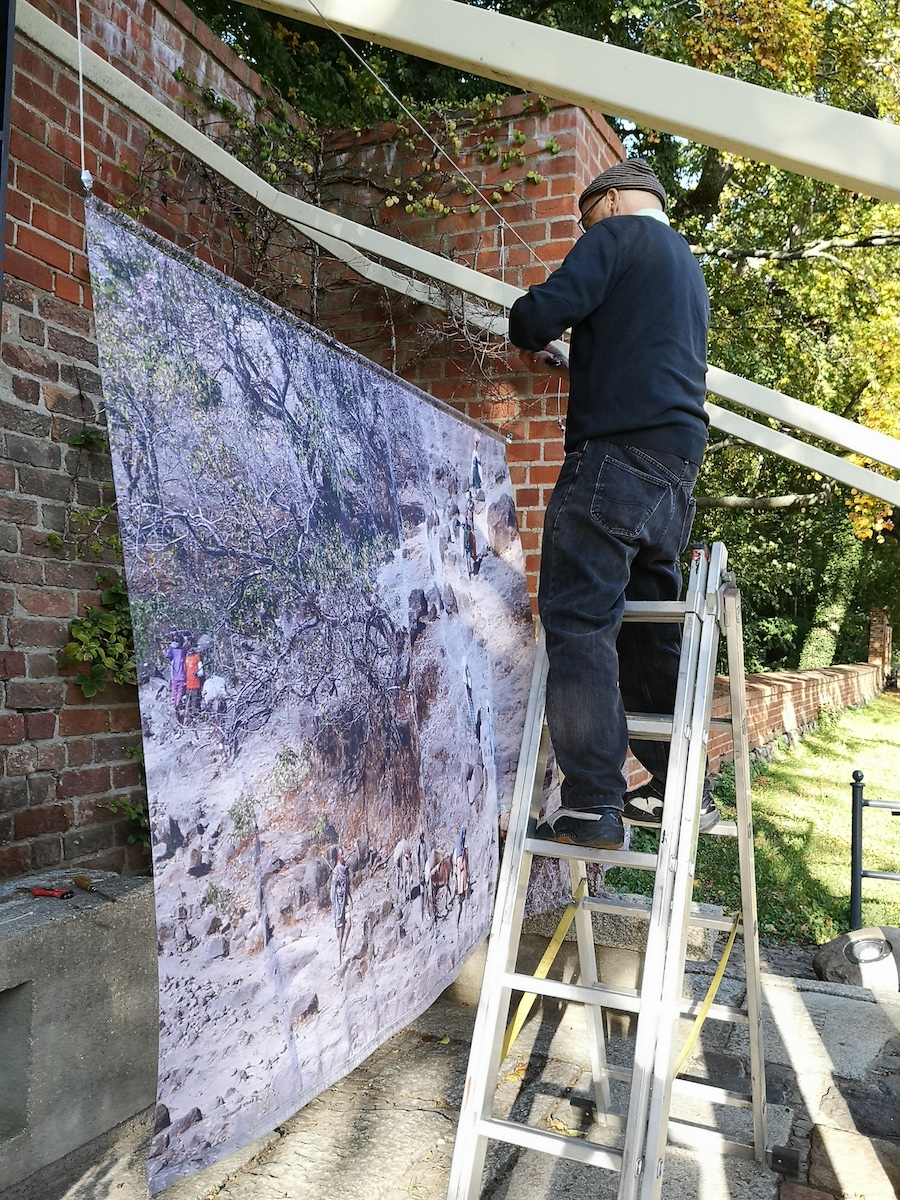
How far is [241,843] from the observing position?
1.77 meters

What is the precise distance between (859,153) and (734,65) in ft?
30.0

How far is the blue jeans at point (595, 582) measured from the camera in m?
2.34

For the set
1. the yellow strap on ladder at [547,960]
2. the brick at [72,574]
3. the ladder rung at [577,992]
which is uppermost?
the brick at [72,574]

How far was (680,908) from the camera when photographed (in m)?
2.16

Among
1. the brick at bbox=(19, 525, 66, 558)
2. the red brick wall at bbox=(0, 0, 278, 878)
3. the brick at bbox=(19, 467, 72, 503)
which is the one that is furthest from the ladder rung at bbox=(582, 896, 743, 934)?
the brick at bbox=(19, 467, 72, 503)

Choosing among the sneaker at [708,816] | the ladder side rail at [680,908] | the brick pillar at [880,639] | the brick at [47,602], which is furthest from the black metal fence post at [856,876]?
the brick pillar at [880,639]

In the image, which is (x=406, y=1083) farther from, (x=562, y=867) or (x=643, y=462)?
(x=643, y=462)

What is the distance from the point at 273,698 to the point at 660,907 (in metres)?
0.98

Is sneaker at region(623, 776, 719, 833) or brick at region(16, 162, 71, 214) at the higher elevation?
brick at region(16, 162, 71, 214)

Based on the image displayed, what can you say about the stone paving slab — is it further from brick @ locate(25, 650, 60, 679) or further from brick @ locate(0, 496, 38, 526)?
brick @ locate(0, 496, 38, 526)

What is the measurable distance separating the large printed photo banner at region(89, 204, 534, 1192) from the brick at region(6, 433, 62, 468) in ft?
4.18

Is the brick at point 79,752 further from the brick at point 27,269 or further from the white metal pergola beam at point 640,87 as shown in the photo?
the white metal pergola beam at point 640,87

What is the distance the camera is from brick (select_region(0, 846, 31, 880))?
3062 millimetres

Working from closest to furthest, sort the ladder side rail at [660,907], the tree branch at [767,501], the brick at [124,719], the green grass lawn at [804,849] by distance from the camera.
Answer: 1. the ladder side rail at [660,907]
2. the brick at [124,719]
3. the green grass lawn at [804,849]
4. the tree branch at [767,501]
